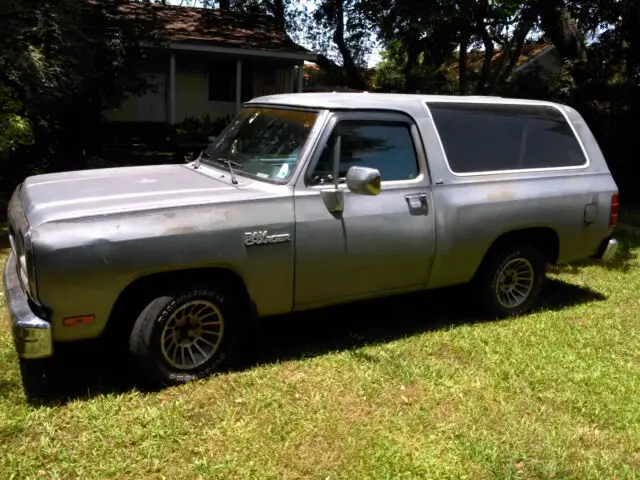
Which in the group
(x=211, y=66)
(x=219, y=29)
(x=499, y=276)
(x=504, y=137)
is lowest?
(x=499, y=276)

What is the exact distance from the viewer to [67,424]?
3.51 metres

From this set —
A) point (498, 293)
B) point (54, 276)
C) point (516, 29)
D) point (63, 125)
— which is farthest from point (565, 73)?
point (54, 276)

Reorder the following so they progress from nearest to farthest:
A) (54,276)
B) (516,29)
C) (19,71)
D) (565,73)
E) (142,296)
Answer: (54,276) → (142,296) → (19,71) → (516,29) → (565,73)

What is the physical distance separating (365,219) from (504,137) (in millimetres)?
1750

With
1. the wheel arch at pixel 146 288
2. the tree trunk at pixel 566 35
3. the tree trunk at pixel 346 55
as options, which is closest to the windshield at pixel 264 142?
the wheel arch at pixel 146 288

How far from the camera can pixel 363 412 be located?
150 inches

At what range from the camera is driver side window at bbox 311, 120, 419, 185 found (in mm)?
4328

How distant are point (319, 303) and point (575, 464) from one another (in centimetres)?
190

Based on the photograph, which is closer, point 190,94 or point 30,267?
Result: point 30,267

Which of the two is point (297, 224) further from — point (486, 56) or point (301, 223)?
point (486, 56)

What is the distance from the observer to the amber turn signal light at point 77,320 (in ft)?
11.5

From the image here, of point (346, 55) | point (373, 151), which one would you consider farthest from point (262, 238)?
point (346, 55)

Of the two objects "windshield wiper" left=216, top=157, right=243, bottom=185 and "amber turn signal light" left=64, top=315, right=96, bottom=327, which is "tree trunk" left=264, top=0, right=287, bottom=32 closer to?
"windshield wiper" left=216, top=157, right=243, bottom=185

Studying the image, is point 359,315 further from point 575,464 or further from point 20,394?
point 20,394
